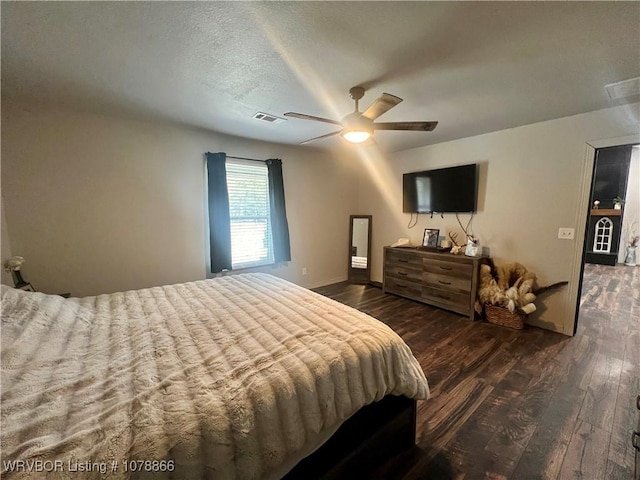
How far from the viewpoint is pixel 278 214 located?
3.87 metres

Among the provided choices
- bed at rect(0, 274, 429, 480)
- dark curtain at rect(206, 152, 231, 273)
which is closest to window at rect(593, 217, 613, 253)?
bed at rect(0, 274, 429, 480)

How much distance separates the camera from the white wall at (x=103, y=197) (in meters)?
2.39

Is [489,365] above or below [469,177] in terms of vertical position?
below

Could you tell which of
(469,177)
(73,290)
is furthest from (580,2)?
(73,290)

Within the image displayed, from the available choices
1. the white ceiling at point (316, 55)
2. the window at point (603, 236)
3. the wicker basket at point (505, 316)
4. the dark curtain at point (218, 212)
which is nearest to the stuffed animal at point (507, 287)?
the wicker basket at point (505, 316)

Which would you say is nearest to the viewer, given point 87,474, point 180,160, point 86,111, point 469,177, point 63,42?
point 87,474

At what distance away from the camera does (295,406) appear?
1.03 metres

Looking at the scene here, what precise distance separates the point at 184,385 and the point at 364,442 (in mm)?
926

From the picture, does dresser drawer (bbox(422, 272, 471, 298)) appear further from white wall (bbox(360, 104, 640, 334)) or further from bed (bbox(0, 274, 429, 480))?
bed (bbox(0, 274, 429, 480))

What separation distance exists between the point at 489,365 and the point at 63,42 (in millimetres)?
3890

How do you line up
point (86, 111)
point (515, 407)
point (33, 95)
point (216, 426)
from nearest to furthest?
point (216, 426) → point (515, 407) → point (33, 95) → point (86, 111)

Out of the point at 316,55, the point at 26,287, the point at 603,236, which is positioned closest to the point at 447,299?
the point at 316,55

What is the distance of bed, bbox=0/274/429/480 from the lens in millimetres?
780

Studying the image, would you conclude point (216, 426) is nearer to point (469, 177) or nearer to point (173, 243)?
point (173, 243)
